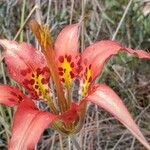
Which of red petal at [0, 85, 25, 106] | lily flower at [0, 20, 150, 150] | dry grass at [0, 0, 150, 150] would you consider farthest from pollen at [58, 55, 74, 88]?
dry grass at [0, 0, 150, 150]

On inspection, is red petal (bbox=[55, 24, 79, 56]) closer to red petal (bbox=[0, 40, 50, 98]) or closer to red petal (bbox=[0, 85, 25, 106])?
red petal (bbox=[0, 40, 50, 98])

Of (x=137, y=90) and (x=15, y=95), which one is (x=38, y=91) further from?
(x=137, y=90)

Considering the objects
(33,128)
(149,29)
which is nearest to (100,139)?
(149,29)

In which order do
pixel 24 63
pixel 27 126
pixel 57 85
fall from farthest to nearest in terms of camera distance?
pixel 24 63, pixel 57 85, pixel 27 126

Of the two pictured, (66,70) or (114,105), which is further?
(66,70)

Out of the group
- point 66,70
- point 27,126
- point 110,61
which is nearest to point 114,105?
point 27,126

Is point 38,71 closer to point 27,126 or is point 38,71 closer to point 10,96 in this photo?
point 10,96
